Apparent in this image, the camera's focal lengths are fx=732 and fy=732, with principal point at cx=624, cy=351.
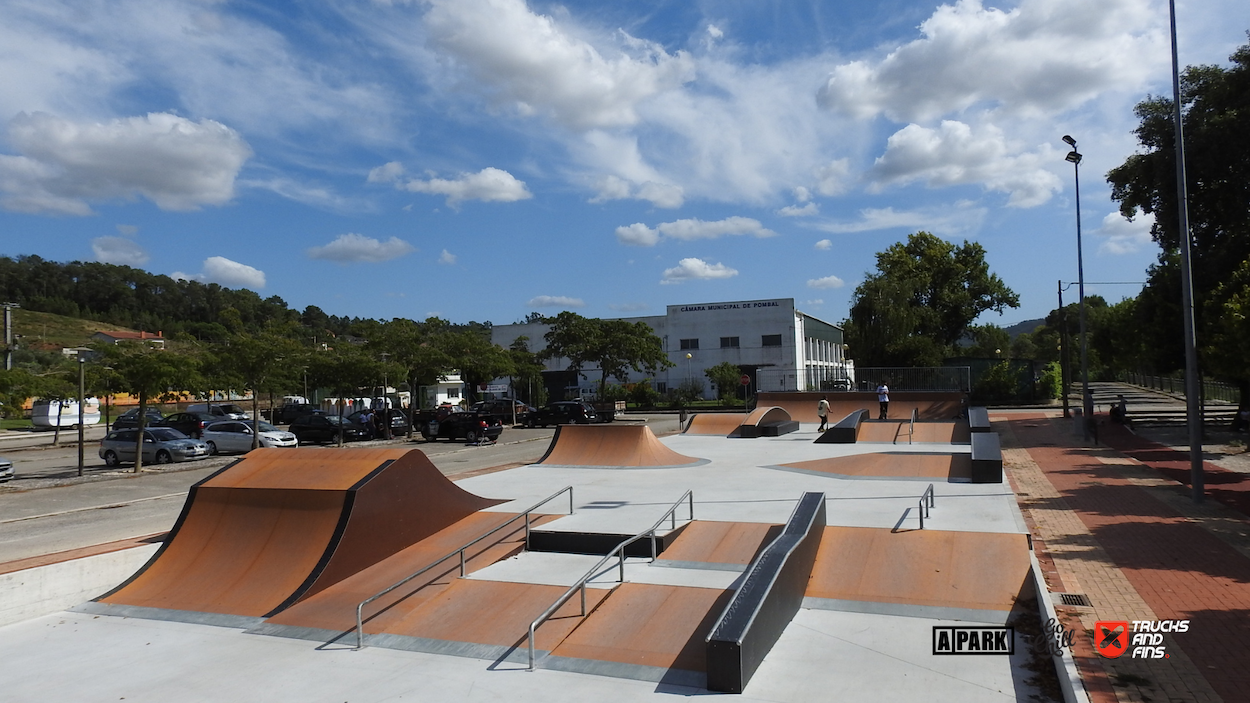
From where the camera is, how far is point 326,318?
157 metres

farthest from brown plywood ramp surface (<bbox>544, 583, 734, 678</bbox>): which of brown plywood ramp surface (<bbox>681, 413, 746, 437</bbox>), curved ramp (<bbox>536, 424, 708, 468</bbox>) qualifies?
brown plywood ramp surface (<bbox>681, 413, 746, 437</bbox>)

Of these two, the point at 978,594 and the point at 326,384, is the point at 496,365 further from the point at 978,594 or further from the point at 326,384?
the point at 978,594

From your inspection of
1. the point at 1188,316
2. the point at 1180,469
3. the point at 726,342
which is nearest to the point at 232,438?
the point at 1188,316

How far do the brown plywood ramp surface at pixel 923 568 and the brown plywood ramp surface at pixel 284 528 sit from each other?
223 inches

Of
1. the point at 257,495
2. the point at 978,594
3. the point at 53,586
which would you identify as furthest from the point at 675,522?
the point at 53,586

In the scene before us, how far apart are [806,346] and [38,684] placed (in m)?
62.7

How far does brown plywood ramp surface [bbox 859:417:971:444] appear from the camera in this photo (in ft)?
75.4

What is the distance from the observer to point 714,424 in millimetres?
28875

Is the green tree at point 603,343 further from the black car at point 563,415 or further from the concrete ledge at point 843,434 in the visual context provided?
the concrete ledge at point 843,434

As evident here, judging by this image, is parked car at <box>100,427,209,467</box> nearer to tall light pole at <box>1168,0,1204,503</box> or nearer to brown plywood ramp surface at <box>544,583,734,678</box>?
brown plywood ramp surface at <box>544,583,734,678</box>

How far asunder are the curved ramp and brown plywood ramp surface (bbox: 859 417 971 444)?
7449 millimetres
